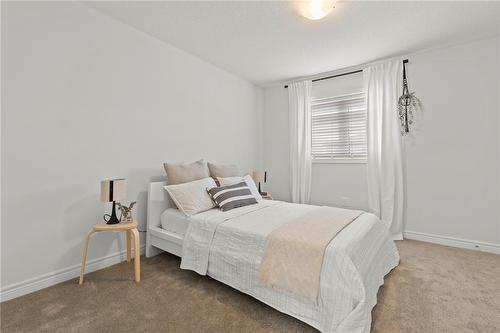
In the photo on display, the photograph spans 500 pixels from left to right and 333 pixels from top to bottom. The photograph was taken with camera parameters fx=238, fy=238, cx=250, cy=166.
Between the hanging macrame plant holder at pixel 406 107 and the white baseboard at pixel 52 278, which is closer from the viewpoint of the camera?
the white baseboard at pixel 52 278

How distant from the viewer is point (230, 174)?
3.28 meters

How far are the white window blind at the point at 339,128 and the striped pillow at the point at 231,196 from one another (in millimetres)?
1753

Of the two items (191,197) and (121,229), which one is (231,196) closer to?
(191,197)

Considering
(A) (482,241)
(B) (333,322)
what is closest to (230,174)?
(B) (333,322)

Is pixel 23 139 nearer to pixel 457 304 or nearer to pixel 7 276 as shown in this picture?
pixel 7 276

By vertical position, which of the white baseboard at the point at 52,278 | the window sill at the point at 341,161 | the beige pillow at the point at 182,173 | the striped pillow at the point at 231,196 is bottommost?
the white baseboard at the point at 52,278

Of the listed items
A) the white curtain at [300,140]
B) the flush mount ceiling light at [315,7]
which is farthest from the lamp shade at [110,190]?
the white curtain at [300,140]

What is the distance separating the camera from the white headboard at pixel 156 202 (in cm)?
260

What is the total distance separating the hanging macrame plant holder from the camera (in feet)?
10.4

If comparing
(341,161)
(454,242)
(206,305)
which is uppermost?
(341,161)

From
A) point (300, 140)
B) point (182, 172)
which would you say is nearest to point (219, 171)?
point (182, 172)

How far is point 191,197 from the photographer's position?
2486 millimetres

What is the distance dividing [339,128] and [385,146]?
29.3 inches

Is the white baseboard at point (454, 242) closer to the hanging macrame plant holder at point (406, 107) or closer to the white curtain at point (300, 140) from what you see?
the hanging macrame plant holder at point (406, 107)
